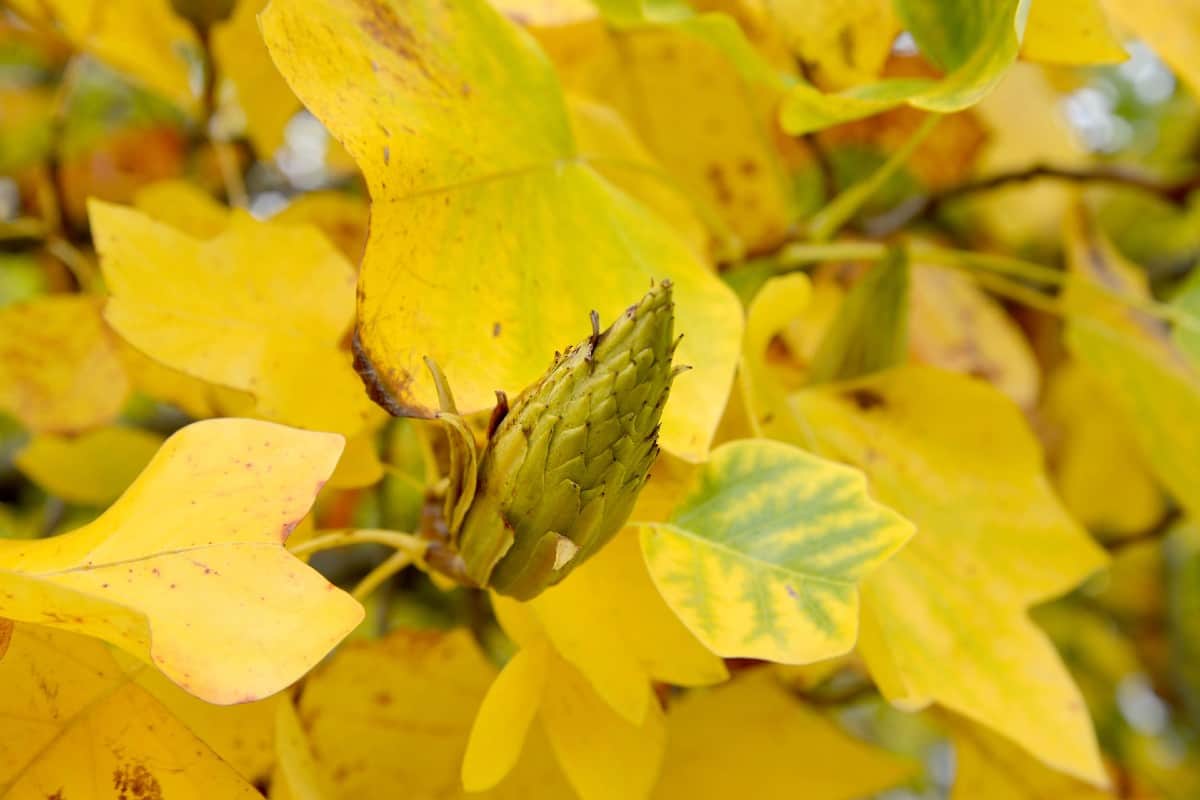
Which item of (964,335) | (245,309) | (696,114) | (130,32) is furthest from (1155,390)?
(130,32)

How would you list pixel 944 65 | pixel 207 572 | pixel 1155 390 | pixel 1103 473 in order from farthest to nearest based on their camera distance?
pixel 1103 473 → pixel 1155 390 → pixel 944 65 → pixel 207 572

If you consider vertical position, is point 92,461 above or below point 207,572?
below

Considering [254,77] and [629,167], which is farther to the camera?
[254,77]

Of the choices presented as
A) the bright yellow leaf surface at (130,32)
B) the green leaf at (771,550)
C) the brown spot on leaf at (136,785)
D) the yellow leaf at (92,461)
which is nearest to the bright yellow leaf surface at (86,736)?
the brown spot on leaf at (136,785)

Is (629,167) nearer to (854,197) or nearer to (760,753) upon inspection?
(854,197)

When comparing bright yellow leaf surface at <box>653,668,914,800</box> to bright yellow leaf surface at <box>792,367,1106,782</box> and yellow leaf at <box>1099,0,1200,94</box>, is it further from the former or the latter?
yellow leaf at <box>1099,0,1200,94</box>

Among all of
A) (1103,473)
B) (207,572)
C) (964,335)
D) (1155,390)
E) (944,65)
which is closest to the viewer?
(207,572)
